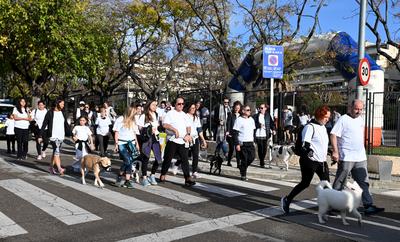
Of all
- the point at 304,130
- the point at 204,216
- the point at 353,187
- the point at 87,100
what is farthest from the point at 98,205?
the point at 87,100

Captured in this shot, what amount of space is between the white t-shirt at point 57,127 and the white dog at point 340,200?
686 cm

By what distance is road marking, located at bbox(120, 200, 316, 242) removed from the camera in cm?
572

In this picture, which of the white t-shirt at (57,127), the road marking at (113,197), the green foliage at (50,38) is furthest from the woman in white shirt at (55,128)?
the green foliage at (50,38)

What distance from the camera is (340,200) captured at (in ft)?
20.5

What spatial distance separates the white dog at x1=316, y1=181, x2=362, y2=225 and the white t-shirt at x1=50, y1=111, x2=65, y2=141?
22.5 ft

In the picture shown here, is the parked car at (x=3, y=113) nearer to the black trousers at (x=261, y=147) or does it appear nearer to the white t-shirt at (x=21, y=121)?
the white t-shirt at (x=21, y=121)

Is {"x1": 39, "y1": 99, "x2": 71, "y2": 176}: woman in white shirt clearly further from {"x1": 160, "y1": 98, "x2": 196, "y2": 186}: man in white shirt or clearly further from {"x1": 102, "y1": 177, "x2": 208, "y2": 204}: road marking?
{"x1": 160, "y1": 98, "x2": 196, "y2": 186}: man in white shirt

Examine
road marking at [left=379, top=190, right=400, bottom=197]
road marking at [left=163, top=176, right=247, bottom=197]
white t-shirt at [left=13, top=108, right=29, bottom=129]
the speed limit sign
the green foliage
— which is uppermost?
the green foliage

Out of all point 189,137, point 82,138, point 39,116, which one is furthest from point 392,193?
point 39,116

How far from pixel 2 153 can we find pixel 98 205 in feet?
30.7

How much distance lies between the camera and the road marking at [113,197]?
744 centimetres

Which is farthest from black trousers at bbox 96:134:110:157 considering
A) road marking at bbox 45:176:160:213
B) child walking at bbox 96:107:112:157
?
road marking at bbox 45:176:160:213

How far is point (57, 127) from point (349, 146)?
6.96 meters

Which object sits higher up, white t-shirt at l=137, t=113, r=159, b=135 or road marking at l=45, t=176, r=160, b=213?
white t-shirt at l=137, t=113, r=159, b=135
